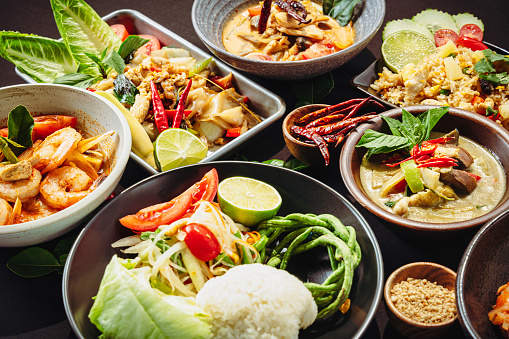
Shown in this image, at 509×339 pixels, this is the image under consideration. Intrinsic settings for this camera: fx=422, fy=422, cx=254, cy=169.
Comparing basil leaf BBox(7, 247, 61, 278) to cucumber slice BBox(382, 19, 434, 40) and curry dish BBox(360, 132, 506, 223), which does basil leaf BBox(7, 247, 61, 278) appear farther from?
cucumber slice BBox(382, 19, 434, 40)

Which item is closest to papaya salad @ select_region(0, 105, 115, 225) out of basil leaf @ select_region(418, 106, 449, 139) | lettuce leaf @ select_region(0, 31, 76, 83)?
lettuce leaf @ select_region(0, 31, 76, 83)

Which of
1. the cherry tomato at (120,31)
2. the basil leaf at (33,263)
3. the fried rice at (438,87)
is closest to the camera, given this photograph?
the basil leaf at (33,263)

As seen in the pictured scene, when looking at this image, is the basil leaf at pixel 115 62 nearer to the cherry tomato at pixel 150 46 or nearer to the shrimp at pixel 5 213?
the cherry tomato at pixel 150 46

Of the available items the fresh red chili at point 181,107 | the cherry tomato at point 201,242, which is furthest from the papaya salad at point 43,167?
the cherry tomato at point 201,242

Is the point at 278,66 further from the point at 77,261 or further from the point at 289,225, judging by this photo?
the point at 77,261

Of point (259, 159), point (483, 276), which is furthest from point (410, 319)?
point (259, 159)
